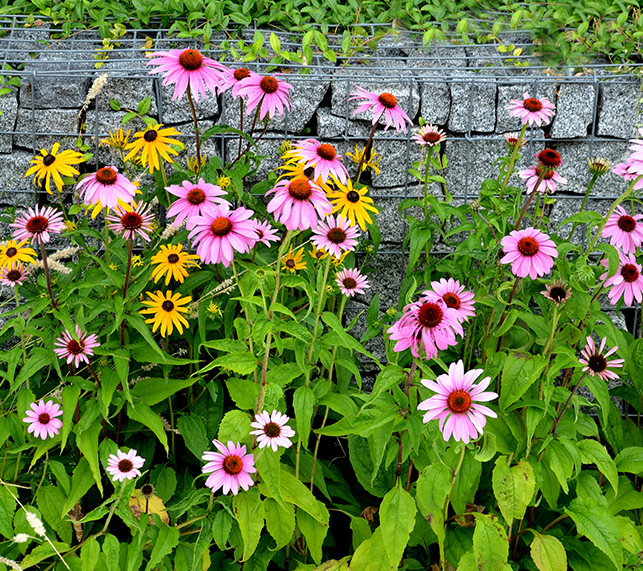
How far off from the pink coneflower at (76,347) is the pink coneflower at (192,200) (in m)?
0.39

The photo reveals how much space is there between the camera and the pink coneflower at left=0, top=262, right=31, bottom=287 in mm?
1729

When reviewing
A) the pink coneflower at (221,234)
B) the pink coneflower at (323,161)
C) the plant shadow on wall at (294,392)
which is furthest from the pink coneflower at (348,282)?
the pink coneflower at (221,234)

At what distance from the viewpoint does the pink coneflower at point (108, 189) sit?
5.28ft

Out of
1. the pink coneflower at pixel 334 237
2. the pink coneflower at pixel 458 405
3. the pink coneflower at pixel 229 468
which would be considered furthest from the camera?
the pink coneflower at pixel 334 237

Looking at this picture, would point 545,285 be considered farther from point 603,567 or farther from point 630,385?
point 603,567

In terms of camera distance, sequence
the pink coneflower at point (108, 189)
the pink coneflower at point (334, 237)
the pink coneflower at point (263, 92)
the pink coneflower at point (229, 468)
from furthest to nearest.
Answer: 1. the pink coneflower at point (263, 92)
2. the pink coneflower at point (334, 237)
3. the pink coneflower at point (108, 189)
4. the pink coneflower at point (229, 468)

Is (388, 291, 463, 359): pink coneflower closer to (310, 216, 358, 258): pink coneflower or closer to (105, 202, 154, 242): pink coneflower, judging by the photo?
(310, 216, 358, 258): pink coneflower

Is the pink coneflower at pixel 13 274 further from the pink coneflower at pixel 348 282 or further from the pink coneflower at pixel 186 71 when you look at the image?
the pink coneflower at pixel 348 282

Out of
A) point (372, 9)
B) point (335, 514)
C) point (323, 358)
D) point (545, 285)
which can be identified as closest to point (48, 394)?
point (323, 358)

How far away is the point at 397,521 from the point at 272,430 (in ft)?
1.23

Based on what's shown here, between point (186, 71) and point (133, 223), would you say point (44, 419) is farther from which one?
point (186, 71)

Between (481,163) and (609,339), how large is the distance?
872 mm

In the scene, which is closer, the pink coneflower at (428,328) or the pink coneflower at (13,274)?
the pink coneflower at (428,328)

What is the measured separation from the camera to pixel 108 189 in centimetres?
162
